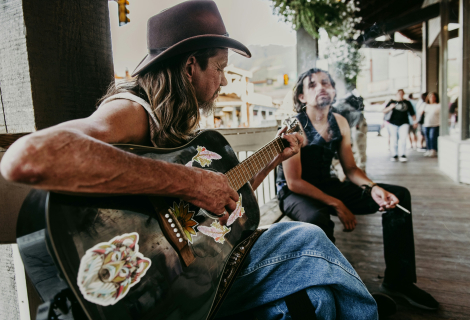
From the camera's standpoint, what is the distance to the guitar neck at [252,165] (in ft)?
3.83

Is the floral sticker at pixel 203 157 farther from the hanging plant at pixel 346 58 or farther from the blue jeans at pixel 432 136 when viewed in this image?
the blue jeans at pixel 432 136

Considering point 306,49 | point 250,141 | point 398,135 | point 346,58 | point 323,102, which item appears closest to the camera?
point 323,102

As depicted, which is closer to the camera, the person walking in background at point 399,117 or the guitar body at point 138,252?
the guitar body at point 138,252

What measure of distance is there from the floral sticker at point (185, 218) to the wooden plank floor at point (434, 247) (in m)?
1.40

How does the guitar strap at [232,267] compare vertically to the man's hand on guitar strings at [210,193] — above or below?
below

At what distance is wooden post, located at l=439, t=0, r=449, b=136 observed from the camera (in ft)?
13.9

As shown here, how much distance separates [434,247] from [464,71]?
3460 millimetres

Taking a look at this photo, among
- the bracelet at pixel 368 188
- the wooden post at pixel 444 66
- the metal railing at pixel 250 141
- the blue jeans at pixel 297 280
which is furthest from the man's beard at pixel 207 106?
the wooden post at pixel 444 66

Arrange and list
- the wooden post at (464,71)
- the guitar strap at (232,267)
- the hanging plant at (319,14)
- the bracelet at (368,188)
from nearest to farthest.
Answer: the guitar strap at (232,267) → the bracelet at (368,188) → the hanging plant at (319,14) → the wooden post at (464,71)

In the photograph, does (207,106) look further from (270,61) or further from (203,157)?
(270,61)

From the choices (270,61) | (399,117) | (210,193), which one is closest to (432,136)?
(399,117)

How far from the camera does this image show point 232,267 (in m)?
0.99

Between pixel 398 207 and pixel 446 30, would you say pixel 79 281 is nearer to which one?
pixel 398 207

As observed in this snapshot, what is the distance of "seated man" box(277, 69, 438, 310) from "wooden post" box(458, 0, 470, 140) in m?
3.21
